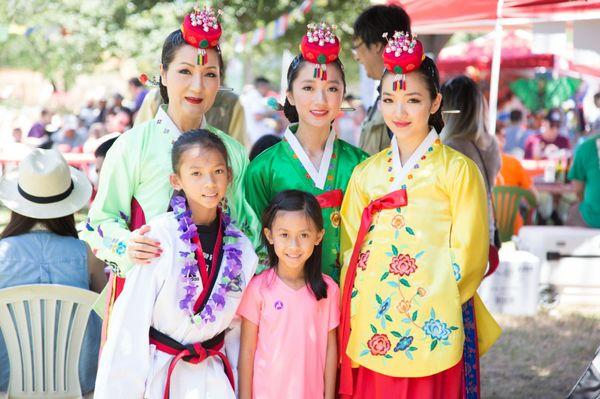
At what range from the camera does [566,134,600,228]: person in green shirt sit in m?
6.89

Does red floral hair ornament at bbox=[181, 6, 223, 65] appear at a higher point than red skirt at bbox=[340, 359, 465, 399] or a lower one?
higher

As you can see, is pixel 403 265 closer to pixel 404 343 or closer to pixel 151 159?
pixel 404 343

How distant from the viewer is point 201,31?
9.54 ft

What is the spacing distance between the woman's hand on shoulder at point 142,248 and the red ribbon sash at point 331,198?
67cm

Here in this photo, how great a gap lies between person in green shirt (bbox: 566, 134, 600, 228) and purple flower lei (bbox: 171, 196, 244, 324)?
4766 mm

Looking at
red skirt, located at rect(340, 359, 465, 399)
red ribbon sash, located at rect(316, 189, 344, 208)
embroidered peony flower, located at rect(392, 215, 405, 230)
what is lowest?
red skirt, located at rect(340, 359, 465, 399)

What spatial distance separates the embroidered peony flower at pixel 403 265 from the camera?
9.52 ft

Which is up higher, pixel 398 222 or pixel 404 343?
pixel 398 222

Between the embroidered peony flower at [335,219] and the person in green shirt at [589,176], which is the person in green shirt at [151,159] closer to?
the embroidered peony flower at [335,219]

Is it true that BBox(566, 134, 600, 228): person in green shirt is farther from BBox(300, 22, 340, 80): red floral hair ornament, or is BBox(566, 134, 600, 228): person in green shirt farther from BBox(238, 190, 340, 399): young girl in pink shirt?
BBox(238, 190, 340, 399): young girl in pink shirt

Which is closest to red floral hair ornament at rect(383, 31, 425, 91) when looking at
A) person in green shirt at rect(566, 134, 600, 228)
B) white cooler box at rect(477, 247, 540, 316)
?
white cooler box at rect(477, 247, 540, 316)

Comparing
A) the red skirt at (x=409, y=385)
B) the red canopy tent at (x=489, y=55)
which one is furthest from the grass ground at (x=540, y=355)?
the red canopy tent at (x=489, y=55)

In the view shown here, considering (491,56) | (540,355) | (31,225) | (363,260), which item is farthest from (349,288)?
(491,56)

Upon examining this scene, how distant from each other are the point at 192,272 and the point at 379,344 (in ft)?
2.19
